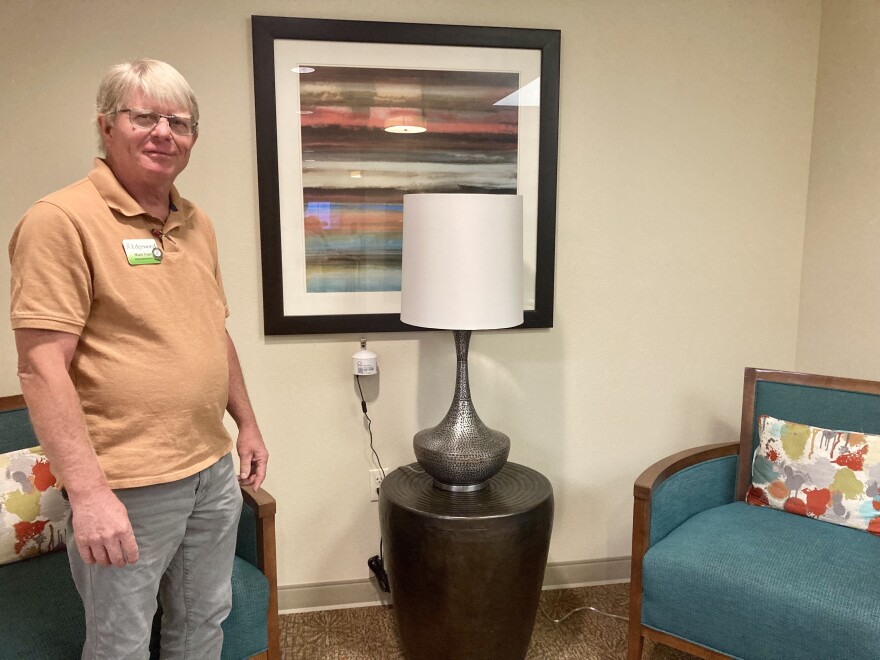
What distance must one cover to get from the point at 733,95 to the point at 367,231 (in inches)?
55.4

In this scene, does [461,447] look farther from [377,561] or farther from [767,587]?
[767,587]

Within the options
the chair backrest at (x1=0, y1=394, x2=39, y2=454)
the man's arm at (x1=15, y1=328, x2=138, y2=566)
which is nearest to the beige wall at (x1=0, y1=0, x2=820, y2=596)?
the chair backrest at (x1=0, y1=394, x2=39, y2=454)

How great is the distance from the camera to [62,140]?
2.00 m

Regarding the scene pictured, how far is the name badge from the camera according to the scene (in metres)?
1.19

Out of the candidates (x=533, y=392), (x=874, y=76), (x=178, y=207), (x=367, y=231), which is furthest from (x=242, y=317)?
(x=874, y=76)

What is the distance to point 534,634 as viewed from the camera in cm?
220

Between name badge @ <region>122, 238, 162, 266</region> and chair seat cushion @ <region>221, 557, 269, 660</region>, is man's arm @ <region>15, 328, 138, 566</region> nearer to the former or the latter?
name badge @ <region>122, 238, 162, 266</region>

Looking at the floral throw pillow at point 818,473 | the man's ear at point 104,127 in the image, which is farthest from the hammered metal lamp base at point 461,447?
the man's ear at point 104,127

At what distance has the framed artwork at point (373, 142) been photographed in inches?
Result: 82.2

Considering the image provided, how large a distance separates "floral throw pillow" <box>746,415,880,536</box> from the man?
1.62m

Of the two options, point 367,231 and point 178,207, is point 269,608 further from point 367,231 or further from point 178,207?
point 367,231

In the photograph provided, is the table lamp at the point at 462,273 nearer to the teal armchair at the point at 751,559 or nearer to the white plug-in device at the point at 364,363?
the white plug-in device at the point at 364,363

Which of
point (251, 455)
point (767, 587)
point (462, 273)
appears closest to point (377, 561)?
point (251, 455)

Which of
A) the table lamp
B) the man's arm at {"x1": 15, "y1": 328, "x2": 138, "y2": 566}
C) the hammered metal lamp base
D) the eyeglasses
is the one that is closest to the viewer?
the man's arm at {"x1": 15, "y1": 328, "x2": 138, "y2": 566}
